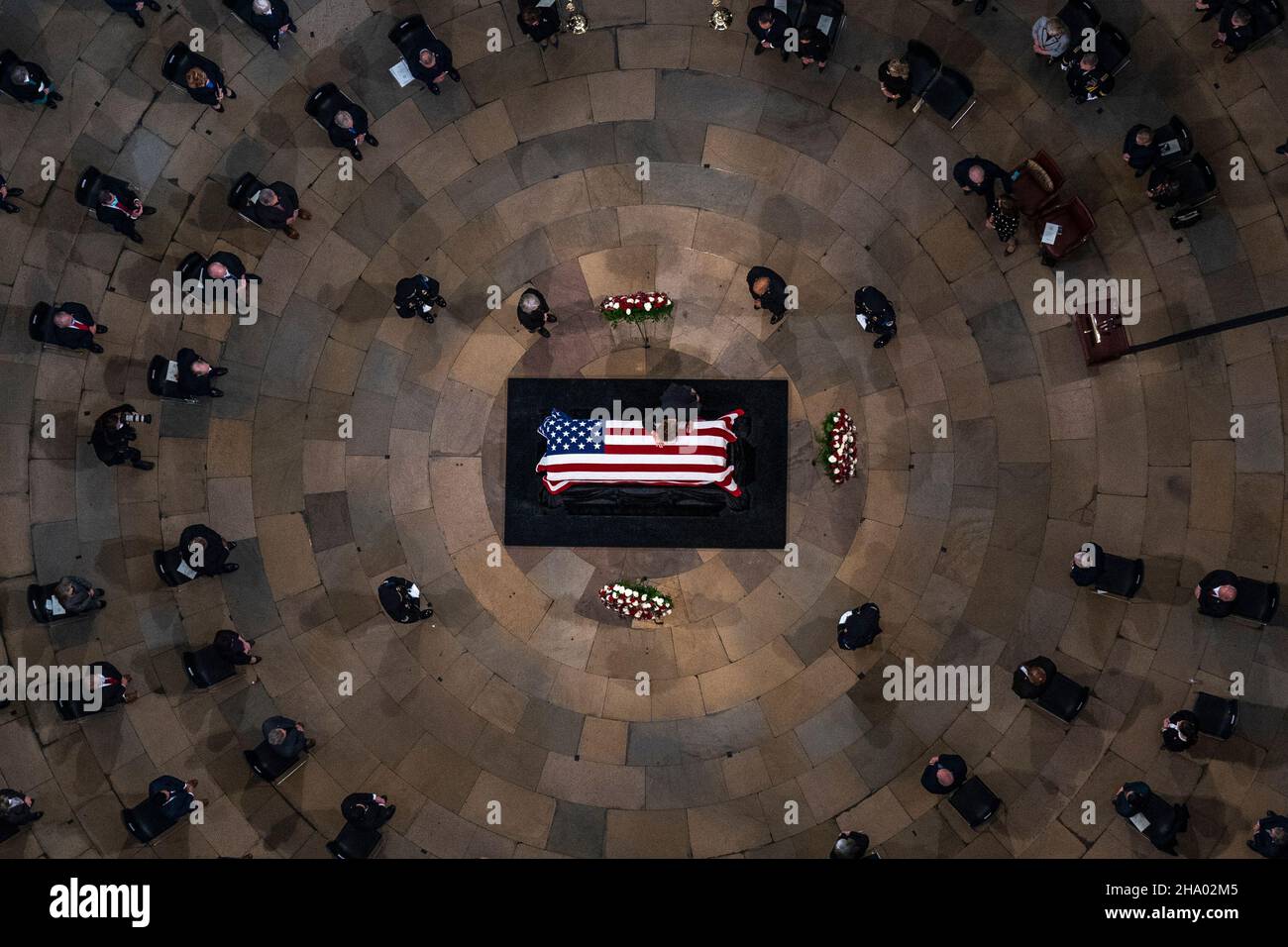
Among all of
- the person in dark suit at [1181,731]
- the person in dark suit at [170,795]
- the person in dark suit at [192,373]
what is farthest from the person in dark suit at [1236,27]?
the person in dark suit at [170,795]

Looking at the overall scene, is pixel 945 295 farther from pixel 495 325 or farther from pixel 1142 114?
pixel 495 325

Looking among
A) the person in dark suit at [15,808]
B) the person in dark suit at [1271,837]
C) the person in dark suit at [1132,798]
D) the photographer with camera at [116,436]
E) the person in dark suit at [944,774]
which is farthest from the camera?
the photographer with camera at [116,436]

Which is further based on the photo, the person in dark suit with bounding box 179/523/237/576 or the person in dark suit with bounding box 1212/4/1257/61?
the person in dark suit with bounding box 179/523/237/576

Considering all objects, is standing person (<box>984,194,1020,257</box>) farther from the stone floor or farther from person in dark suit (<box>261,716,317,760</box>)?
person in dark suit (<box>261,716,317,760</box>)

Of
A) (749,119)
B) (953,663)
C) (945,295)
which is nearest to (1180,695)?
(953,663)

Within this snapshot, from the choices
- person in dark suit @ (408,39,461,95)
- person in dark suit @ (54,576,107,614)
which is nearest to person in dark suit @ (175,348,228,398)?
person in dark suit @ (54,576,107,614)

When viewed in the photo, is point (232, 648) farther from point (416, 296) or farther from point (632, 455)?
point (632, 455)

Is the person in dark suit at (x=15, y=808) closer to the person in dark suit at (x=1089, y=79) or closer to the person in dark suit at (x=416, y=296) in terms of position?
the person in dark suit at (x=416, y=296)
